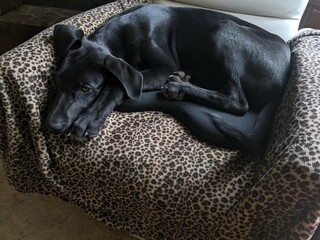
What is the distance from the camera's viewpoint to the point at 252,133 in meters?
1.12

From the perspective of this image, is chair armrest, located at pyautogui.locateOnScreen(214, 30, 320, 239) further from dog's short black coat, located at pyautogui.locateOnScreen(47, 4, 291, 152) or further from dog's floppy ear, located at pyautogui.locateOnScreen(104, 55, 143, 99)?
dog's floppy ear, located at pyautogui.locateOnScreen(104, 55, 143, 99)

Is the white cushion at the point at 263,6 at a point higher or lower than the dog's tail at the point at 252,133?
higher

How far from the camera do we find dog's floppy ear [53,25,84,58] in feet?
3.92

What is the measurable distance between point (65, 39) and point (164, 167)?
60cm

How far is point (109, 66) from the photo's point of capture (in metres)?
1.14

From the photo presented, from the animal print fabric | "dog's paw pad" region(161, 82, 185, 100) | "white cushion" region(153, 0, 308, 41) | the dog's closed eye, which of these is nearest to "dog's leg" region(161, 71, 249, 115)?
"dog's paw pad" region(161, 82, 185, 100)

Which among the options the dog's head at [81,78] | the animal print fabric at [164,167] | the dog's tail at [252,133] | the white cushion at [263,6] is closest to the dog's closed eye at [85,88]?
the dog's head at [81,78]

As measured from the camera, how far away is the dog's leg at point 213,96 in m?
1.23

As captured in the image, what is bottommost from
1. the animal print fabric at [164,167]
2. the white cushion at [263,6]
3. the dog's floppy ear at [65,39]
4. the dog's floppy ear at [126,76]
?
the animal print fabric at [164,167]

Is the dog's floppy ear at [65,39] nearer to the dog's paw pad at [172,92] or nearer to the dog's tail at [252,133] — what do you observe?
the dog's paw pad at [172,92]

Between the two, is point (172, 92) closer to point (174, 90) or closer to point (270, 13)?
point (174, 90)

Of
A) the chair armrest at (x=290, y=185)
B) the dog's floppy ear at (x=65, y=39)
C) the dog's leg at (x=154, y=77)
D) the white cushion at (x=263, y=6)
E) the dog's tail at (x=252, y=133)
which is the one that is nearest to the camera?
the chair armrest at (x=290, y=185)

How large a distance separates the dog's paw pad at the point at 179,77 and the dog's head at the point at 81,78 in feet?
0.61

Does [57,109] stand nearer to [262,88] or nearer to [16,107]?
[16,107]
